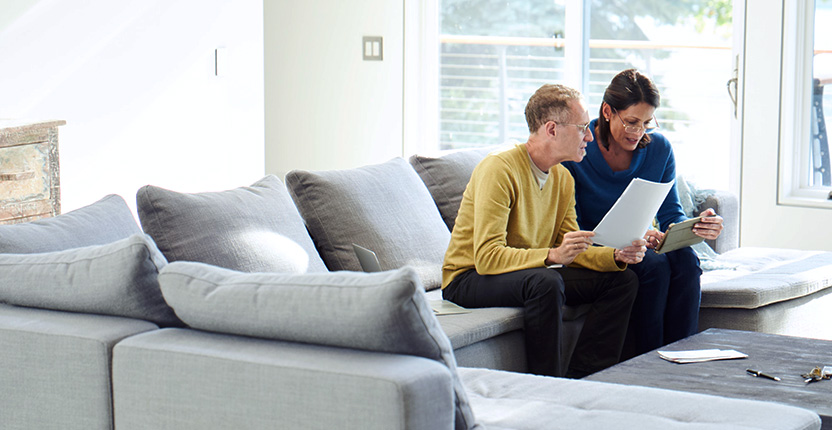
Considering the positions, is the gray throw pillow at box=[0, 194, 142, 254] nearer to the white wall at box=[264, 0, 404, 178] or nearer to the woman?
the woman

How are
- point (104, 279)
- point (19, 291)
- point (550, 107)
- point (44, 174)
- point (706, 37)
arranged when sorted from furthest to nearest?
point (706, 37) < point (44, 174) < point (550, 107) < point (19, 291) < point (104, 279)

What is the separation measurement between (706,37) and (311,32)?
7.24ft

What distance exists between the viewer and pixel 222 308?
1.65 m

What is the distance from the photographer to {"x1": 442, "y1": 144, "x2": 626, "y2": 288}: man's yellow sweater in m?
2.84

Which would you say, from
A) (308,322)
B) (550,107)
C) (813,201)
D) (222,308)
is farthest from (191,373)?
(813,201)

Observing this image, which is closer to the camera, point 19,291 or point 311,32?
point 19,291

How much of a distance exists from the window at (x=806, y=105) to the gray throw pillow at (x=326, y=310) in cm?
357

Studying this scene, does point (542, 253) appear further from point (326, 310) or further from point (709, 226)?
point (326, 310)

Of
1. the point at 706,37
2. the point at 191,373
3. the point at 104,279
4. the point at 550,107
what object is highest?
the point at 706,37

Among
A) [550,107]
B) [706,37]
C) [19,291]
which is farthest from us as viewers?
[706,37]

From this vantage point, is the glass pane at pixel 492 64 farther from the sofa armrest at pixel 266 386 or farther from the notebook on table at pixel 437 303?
the sofa armrest at pixel 266 386

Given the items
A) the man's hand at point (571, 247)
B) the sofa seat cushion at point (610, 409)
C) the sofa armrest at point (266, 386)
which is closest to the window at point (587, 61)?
the man's hand at point (571, 247)

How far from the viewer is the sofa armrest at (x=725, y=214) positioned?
3934 millimetres

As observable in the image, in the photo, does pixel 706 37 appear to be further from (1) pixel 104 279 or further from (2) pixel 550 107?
(1) pixel 104 279
